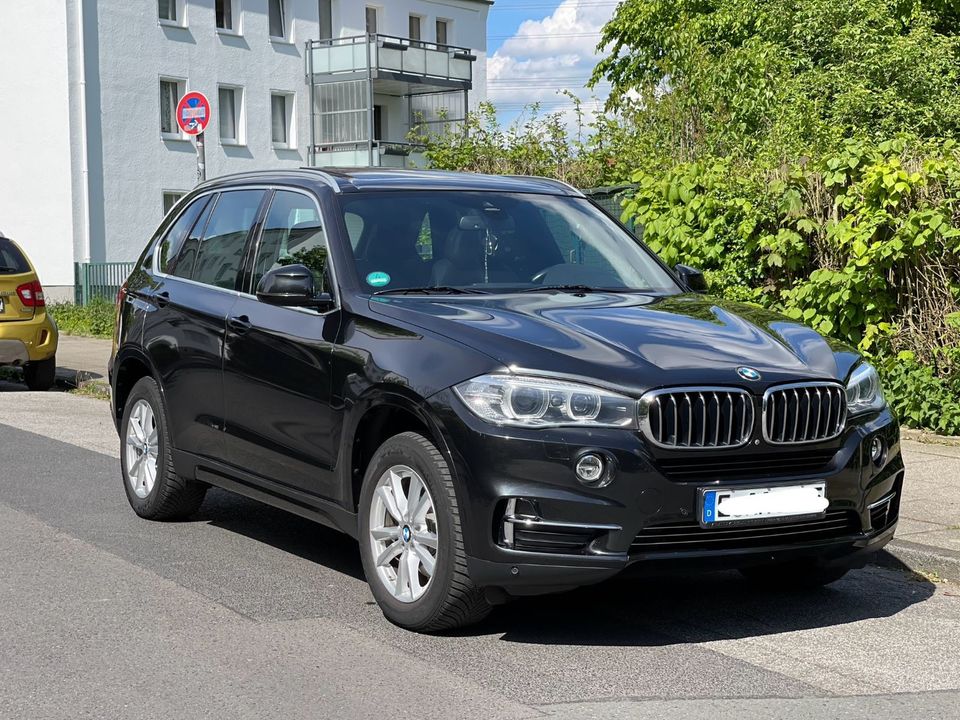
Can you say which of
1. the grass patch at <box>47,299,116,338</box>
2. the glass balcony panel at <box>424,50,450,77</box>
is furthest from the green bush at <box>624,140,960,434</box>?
the glass balcony panel at <box>424,50,450,77</box>

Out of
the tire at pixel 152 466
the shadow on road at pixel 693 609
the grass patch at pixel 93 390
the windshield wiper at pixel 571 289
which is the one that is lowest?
the grass patch at pixel 93 390

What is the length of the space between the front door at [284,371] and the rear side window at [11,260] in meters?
9.15

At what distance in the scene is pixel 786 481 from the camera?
5211mm

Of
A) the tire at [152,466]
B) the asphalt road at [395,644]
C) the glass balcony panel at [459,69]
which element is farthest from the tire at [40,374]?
the glass balcony panel at [459,69]

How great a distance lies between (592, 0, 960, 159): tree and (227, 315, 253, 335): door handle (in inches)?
386

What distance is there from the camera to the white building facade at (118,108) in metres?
37.0

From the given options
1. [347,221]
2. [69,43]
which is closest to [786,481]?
[347,221]

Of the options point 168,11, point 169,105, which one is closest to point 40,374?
point 169,105

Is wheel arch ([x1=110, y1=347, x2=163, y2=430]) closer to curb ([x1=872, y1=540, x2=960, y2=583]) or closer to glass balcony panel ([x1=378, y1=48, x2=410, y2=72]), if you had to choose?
curb ([x1=872, y1=540, x2=960, y2=583])

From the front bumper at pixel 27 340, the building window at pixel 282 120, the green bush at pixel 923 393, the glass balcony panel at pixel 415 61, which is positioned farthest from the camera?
the glass balcony panel at pixel 415 61

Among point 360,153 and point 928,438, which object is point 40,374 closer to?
point 928,438

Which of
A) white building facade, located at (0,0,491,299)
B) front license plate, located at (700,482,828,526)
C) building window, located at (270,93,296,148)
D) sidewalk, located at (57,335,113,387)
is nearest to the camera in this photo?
front license plate, located at (700,482,828,526)

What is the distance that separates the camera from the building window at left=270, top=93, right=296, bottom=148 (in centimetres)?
Result: 4300

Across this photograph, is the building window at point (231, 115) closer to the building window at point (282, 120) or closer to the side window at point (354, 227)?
the building window at point (282, 120)
